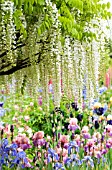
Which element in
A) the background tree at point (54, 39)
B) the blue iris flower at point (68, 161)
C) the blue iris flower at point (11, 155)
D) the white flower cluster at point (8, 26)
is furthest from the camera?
the blue iris flower at point (68, 161)

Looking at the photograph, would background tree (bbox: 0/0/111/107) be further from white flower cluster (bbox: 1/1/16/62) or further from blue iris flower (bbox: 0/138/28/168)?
blue iris flower (bbox: 0/138/28/168)

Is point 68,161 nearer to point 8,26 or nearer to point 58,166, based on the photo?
point 58,166

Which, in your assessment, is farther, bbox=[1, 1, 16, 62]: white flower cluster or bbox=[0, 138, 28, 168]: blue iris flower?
bbox=[0, 138, 28, 168]: blue iris flower

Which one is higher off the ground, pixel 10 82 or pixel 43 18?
pixel 43 18

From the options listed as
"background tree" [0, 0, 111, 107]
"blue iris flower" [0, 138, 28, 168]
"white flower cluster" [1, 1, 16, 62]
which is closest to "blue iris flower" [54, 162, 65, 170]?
"blue iris flower" [0, 138, 28, 168]

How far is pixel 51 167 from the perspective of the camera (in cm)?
318

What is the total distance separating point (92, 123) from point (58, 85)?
1.50 m

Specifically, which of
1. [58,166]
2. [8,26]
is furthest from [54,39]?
[58,166]

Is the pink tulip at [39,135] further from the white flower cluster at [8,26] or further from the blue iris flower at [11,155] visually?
the white flower cluster at [8,26]

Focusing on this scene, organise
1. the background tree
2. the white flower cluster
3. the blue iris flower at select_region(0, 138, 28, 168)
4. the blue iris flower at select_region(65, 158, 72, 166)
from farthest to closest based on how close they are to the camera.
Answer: the blue iris flower at select_region(65, 158, 72, 166)
the blue iris flower at select_region(0, 138, 28, 168)
the background tree
the white flower cluster

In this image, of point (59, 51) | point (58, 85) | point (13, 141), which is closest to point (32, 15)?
point (59, 51)

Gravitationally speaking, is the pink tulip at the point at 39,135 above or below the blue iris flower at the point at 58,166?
above

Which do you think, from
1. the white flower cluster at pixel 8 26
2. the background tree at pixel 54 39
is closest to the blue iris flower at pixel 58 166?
the background tree at pixel 54 39

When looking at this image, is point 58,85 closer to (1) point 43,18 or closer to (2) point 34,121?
(1) point 43,18
